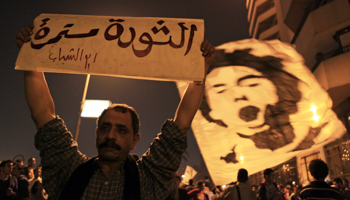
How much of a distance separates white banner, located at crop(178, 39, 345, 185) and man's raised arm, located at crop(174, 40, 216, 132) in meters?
2.24

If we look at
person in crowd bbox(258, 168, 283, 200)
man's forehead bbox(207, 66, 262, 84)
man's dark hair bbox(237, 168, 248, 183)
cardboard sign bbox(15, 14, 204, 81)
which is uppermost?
man's forehead bbox(207, 66, 262, 84)

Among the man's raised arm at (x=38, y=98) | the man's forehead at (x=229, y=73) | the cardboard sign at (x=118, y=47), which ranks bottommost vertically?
the man's raised arm at (x=38, y=98)

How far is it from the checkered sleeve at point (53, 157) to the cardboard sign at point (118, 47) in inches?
17.9

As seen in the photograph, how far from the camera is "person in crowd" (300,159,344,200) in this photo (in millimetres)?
2807

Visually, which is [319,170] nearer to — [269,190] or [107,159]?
[269,190]

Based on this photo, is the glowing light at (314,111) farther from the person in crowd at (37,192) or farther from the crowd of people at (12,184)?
the person in crowd at (37,192)

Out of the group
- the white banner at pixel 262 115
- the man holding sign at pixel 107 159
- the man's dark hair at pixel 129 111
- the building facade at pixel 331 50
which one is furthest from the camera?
the building facade at pixel 331 50

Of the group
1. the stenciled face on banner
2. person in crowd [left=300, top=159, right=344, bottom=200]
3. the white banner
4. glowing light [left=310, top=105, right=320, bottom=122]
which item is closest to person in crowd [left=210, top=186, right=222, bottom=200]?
the white banner

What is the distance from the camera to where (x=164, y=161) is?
1503 mm

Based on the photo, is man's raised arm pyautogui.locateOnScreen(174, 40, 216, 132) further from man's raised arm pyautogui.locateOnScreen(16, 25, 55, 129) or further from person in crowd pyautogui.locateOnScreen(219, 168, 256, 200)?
person in crowd pyautogui.locateOnScreen(219, 168, 256, 200)

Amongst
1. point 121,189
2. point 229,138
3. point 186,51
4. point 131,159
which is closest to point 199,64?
point 186,51

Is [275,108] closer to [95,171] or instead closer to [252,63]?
[252,63]

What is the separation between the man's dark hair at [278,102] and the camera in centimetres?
378

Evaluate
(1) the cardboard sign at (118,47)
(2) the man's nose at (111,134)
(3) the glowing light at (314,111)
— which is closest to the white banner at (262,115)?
(3) the glowing light at (314,111)
